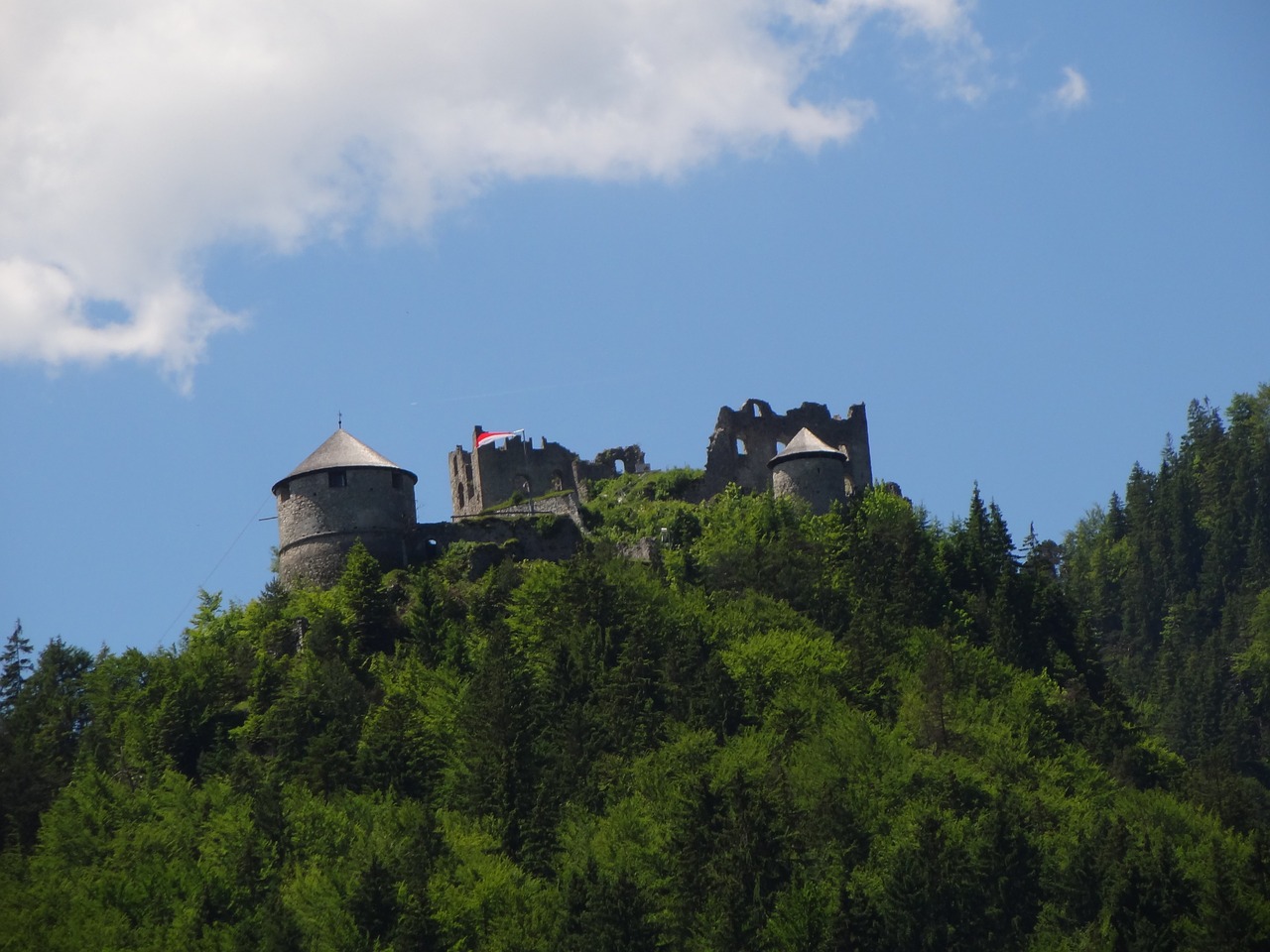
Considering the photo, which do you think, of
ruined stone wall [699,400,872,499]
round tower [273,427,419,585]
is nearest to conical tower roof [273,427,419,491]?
round tower [273,427,419,585]

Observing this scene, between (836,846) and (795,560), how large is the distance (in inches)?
557

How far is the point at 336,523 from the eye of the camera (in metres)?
61.1

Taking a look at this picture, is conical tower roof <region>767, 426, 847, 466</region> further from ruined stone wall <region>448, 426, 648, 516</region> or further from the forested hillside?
ruined stone wall <region>448, 426, 648, 516</region>

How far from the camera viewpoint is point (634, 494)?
6912cm

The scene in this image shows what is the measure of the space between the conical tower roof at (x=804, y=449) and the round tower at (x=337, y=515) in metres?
12.8

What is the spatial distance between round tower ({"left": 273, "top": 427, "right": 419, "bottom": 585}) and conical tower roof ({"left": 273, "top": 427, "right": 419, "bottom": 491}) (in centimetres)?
3

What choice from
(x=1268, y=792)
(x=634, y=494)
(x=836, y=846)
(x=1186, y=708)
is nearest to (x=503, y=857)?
(x=836, y=846)

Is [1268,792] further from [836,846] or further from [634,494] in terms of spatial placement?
[836,846]

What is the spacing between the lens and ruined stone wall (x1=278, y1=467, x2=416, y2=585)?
60969 mm

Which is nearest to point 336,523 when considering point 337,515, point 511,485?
point 337,515

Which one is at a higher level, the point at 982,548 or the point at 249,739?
the point at 982,548

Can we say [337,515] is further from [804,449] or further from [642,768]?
[804,449]

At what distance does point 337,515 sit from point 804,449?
15.6m

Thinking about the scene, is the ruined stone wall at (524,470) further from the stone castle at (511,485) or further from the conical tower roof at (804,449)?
the conical tower roof at (804,449)
